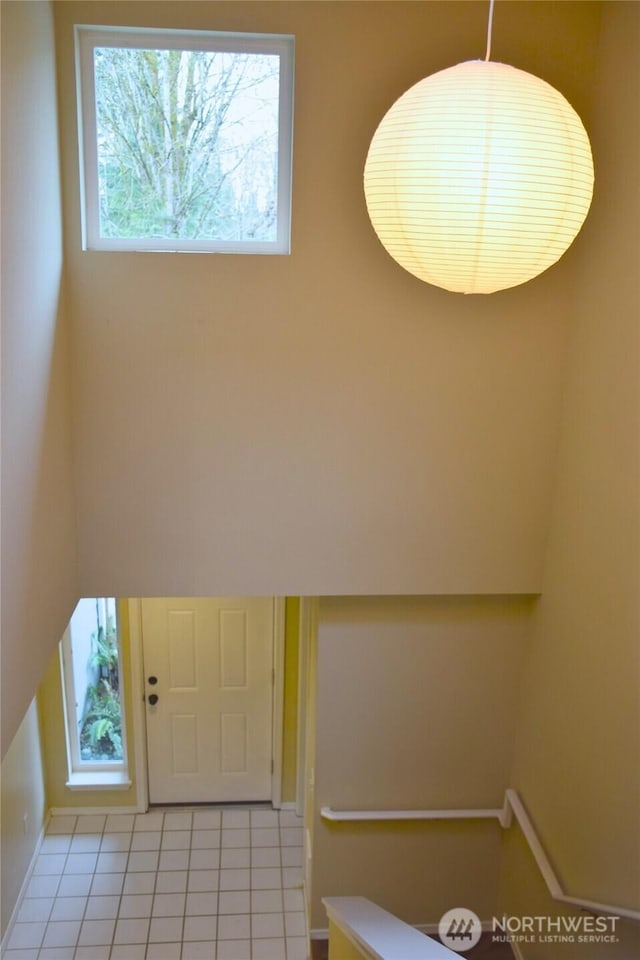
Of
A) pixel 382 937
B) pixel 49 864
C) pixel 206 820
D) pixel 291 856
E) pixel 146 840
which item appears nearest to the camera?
pixel 382 937

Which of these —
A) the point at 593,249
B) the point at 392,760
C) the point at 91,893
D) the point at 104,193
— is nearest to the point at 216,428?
the point at 104,193

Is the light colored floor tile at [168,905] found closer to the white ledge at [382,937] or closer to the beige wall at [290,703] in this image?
the beige wall at [290,703]

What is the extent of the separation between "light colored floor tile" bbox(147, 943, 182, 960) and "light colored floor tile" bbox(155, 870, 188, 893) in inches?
15.1

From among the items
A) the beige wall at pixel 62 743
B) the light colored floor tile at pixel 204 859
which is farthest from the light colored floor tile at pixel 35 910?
the light colored floor tile at pixel 204 859

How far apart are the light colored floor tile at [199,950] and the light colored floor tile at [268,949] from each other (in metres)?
0.22

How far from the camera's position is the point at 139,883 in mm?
4660

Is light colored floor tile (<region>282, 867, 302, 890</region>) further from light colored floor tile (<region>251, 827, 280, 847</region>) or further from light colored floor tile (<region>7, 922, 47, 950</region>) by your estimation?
light colored floor tile (<region>7, 922, 47, 950</region>)

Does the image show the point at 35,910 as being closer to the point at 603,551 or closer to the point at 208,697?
the point at 208,697

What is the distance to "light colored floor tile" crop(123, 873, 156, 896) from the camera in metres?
4.61

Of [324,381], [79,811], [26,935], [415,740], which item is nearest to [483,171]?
[324,381]

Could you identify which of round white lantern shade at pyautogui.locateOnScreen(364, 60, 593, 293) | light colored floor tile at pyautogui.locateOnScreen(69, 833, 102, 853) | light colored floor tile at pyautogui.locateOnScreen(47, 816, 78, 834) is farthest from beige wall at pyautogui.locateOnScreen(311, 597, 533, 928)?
round white lantern shade at pyautogui.locateOnScreen(364, 60, 593, 293)

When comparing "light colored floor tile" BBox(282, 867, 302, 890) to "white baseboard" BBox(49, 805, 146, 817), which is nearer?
"light colored floor tile" BBox(282, 867, 302, 890)

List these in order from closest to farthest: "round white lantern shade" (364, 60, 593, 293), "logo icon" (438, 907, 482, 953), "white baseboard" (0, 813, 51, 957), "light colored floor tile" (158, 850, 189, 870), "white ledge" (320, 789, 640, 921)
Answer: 1. "round white lantern shade" (364, 60, 593, 293)
2. "white ledge" (320, 789, 640, 921)
3. "logo icon" (438, 907, 482, 953)
4. "white baseboard" (0, 813, 51, 957)
5. "light colored floor tile" (158, 850, 189, 870)

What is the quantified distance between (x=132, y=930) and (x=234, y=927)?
563 mm
